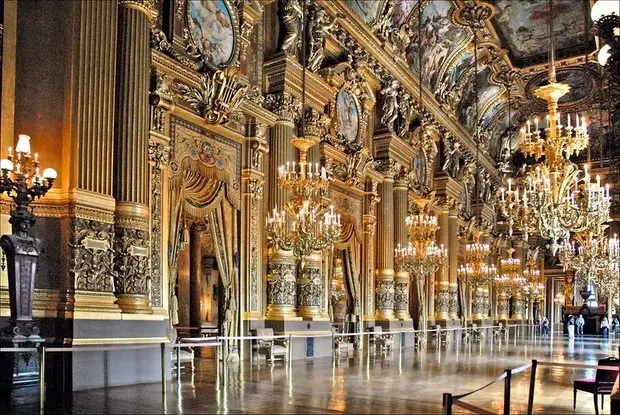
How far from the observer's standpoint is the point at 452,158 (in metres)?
28.8

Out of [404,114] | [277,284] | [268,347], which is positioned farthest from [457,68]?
[268,347]

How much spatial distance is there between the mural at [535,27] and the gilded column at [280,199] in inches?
499

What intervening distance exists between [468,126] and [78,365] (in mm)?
25942

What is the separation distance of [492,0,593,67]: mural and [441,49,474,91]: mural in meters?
1.53

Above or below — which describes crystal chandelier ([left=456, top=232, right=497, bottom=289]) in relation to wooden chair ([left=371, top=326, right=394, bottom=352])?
above

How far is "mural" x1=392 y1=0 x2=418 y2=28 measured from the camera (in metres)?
20.7

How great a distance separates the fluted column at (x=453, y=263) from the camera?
89.5 feet

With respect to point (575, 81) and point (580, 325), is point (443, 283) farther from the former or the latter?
point (580, 325)

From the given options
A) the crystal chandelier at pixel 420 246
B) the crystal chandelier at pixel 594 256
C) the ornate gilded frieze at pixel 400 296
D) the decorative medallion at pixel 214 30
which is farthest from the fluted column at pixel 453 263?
the decorative medallion at pixel 214 30

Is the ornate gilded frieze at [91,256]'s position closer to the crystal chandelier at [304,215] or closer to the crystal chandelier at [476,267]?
the crystal chandelier at [304,215]

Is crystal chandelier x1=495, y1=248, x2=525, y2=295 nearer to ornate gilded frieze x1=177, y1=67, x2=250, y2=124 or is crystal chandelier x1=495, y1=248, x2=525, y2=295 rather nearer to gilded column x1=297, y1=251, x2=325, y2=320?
gilded column x1=297, y1=251, x2=325, y2=320

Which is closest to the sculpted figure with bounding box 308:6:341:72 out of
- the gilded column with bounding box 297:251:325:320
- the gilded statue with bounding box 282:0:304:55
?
the gilded statue with bounding box 282:0:304:55

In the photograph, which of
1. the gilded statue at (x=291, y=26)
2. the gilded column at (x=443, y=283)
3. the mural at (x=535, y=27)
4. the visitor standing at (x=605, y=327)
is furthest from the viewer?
the visitor standing at (x=605, y=327)

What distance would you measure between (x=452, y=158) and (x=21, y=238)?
75.9 feet
